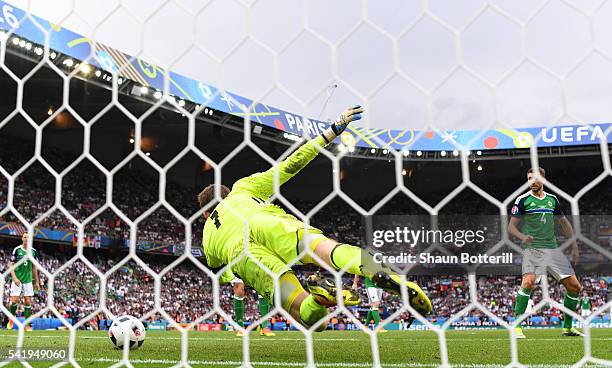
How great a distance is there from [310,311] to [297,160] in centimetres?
81

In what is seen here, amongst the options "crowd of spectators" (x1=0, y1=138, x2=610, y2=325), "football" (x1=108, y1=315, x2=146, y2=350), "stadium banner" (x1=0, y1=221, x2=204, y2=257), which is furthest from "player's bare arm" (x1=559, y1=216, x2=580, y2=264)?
"stadium banner" (x1=0, y1=221, x2=204, y2=257)

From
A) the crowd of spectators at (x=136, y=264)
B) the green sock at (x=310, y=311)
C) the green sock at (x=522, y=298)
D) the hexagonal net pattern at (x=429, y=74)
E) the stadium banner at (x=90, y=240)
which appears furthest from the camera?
the crowd of spectators at (x=136, y=264)

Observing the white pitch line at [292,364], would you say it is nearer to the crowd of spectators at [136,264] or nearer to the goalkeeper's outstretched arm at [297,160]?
the goalkeeper's outstretched arm at [297,160]

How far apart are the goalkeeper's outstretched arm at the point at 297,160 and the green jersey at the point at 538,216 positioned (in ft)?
7.78

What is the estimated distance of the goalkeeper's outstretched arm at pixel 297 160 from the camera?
253cm

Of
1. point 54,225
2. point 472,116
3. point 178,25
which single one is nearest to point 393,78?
point 472,116

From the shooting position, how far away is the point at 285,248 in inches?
116

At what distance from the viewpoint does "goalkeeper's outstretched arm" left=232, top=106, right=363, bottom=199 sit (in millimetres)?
2533

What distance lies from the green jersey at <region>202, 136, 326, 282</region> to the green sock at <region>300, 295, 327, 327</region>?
52cm

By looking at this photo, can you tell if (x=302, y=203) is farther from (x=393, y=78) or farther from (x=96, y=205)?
(x=393, y=78)

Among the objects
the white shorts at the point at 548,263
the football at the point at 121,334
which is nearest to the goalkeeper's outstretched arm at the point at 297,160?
the football at the point at 121,334

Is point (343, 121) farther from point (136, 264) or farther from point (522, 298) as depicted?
point (136, 264)

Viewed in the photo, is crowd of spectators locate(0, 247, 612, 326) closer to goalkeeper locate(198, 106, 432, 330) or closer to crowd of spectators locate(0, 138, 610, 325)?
crowd of spectators locate(0, 138, 610, 325)

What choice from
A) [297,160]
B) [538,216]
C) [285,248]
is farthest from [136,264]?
[297,160]
